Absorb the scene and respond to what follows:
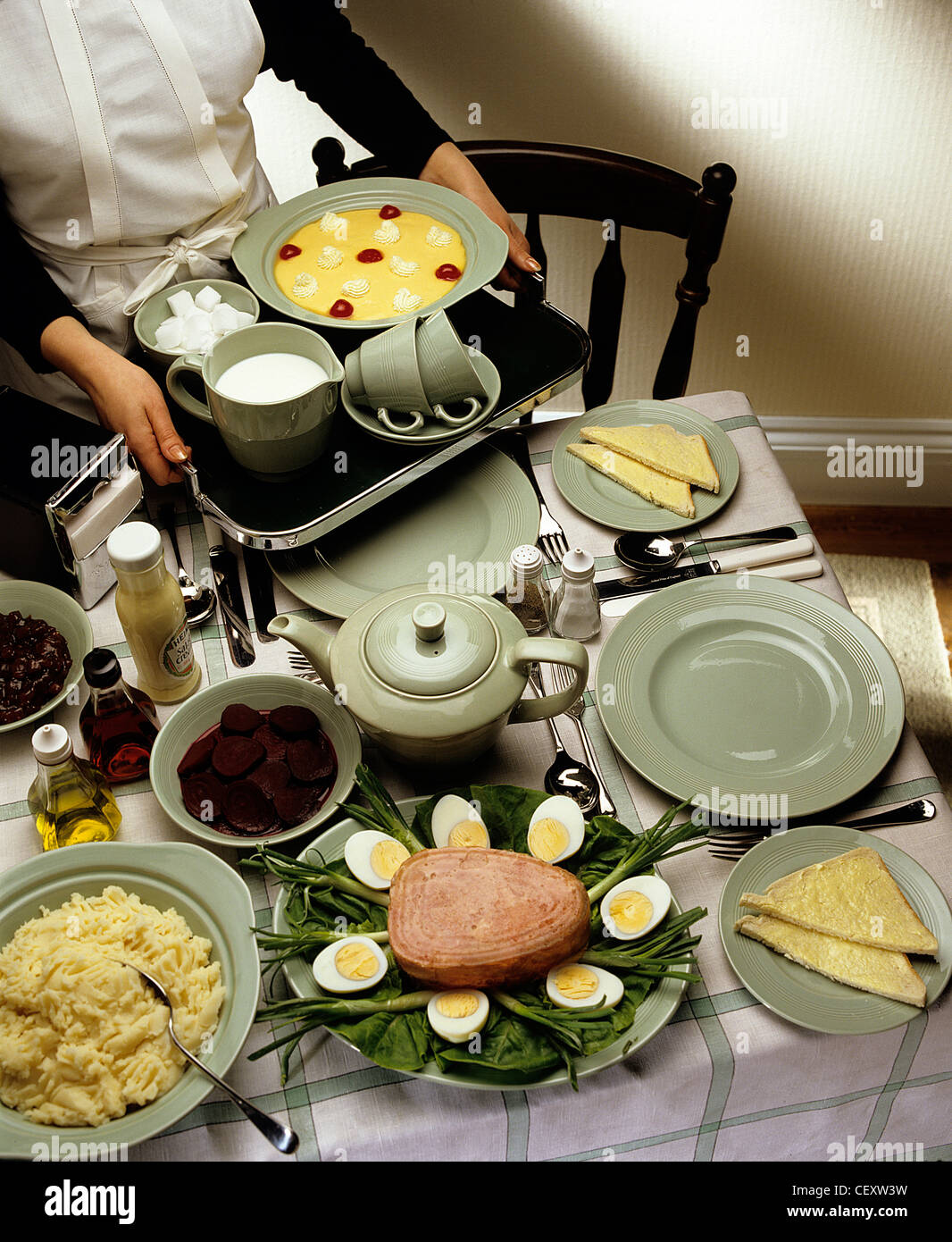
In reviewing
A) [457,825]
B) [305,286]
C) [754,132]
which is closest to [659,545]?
[457,825]

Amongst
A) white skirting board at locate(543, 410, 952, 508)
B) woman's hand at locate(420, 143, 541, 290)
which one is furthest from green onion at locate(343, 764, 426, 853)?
white skirting board at locate(543, 410, 952, 508)

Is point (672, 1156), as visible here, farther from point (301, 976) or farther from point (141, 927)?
point (141, 927)

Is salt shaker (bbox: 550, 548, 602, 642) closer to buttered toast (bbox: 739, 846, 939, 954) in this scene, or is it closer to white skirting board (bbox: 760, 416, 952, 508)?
buttered toast (bbox: 739, 846, 939, 954)

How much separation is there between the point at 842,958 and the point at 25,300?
4.17ft

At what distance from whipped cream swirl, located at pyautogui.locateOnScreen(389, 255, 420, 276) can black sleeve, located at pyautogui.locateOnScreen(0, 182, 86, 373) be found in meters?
0.45

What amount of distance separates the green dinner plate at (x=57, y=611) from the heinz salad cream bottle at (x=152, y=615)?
6 centimetres

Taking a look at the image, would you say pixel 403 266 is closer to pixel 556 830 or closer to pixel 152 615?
pixel 152 615

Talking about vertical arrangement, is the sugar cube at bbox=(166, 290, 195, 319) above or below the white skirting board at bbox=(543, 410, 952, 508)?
above

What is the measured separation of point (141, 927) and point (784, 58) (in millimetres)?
2075

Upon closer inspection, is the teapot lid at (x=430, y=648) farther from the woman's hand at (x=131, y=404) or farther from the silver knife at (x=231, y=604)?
the woman's hand at (x=131, y=404)

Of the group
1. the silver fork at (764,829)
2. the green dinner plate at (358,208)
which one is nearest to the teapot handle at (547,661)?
the silver fork at (764,829)

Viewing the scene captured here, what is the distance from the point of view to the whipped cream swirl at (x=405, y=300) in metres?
1.48

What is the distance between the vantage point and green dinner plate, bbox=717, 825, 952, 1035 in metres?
0.98

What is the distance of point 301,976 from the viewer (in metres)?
0.97
